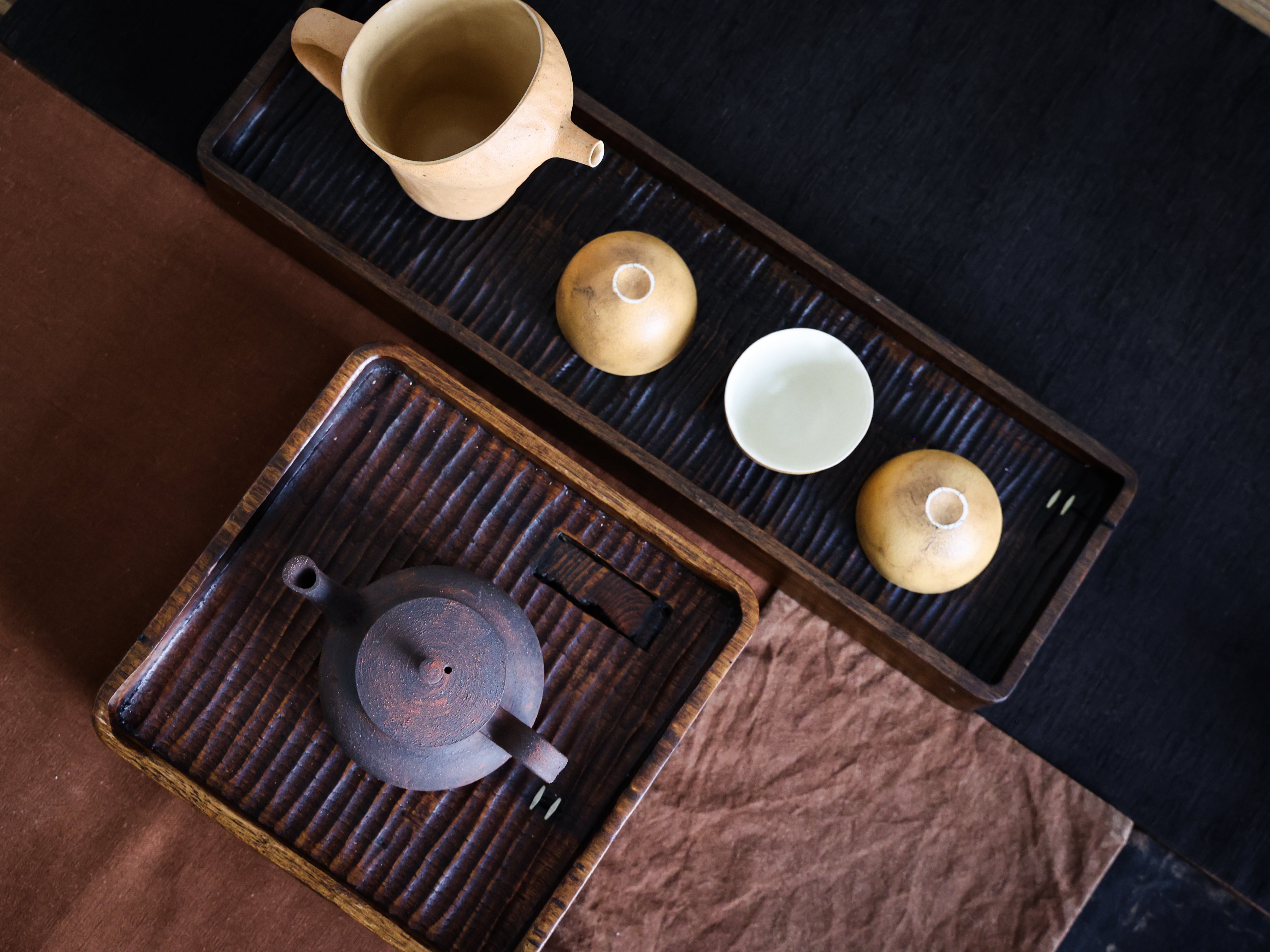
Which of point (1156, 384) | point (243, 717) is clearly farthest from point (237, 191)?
A: point (1156, 384)

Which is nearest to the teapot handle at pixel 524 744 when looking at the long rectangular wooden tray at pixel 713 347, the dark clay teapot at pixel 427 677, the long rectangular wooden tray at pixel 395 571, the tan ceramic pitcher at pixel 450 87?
the dark clay teapot at pixel 427 677

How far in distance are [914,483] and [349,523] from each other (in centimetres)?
48

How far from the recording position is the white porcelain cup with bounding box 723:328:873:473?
846mm

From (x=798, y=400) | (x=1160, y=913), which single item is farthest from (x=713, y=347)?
(x=1160, y=913)

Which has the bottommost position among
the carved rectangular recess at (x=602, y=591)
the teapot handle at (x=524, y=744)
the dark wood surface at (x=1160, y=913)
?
the teapot handle at (x=524, y=744)

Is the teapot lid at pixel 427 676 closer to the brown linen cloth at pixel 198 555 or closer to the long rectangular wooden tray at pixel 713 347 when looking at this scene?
the long rectangular wooden tray at pixel 713 347

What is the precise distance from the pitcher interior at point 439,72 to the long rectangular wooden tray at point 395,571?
219 millimetres

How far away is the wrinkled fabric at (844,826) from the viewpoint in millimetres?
931

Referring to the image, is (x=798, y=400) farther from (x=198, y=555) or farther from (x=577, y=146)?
(x=198, y=555)

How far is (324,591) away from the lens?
63 cm

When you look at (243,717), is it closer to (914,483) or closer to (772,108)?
(914,483)

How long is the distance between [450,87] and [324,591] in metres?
0.49

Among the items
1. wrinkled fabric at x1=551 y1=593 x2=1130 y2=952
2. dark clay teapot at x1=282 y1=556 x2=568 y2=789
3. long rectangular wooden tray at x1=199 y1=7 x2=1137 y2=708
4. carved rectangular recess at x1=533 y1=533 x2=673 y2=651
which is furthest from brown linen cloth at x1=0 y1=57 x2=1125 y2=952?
dark clay teapot at x1=282 y1=556 x2=568 y2=789

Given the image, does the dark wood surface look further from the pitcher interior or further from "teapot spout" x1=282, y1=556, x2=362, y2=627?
the pitcher interior
